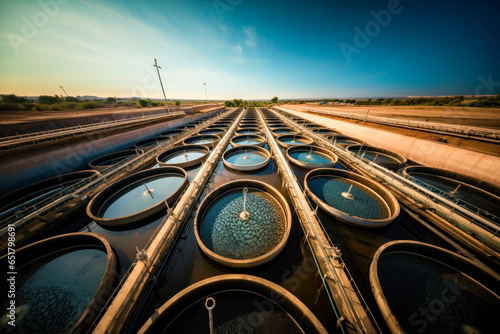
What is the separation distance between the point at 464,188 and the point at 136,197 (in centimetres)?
3071

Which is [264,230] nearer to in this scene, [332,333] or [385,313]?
[332,333]

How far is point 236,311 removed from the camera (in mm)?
5793

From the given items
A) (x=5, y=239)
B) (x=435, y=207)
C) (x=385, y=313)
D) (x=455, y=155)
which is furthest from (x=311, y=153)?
(x=5, y=239)

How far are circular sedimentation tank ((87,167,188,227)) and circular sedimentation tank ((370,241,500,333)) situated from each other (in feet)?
43.4

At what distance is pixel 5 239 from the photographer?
24.9 feet

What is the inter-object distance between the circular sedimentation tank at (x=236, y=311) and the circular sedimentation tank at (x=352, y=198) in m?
6.63

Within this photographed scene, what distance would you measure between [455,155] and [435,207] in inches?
451

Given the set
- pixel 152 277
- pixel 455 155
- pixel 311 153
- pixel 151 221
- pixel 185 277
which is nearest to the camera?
pixel 152 277

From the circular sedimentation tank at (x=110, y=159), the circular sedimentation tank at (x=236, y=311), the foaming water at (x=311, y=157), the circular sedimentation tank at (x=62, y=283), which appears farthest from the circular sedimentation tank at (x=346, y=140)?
the circular sedimentation tank at (x=110, y=159)

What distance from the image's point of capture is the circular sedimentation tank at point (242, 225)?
763 cm

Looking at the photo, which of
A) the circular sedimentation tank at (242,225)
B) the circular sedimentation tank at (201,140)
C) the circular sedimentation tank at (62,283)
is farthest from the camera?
the circular sedimentation tank at (201,140)

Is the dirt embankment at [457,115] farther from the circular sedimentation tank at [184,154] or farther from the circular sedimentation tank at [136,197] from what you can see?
the circular sedimentation tank at [136,197]

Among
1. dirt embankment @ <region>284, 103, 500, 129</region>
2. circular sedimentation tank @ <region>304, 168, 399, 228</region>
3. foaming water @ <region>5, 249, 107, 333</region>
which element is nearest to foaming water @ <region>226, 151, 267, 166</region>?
circular sedimentation tank @ <region>304, 168, 399, 228</region>

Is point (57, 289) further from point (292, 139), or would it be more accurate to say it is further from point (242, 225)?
point (292, 139)
